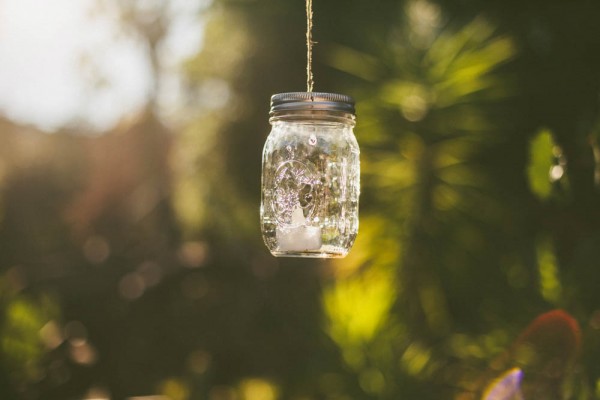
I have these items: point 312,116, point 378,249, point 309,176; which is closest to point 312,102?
point 312,116

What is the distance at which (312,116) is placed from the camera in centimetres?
151

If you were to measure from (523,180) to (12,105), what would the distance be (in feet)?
19.0

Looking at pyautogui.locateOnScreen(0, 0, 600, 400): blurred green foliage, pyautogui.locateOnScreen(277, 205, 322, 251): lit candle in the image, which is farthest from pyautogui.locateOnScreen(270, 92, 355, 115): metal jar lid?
pyautogui.locateOnScreen(0, 0, 600, 400): blurred green foliage

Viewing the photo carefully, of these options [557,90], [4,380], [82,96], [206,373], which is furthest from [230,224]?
[82,96]

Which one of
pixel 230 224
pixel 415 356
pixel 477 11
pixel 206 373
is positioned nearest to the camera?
pixel 415 356

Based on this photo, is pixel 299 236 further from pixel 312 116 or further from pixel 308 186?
pixel 312 116

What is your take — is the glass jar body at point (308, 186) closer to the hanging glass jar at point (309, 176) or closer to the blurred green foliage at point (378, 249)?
the hanging glass jar at point (309, 176)

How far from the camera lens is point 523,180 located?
3.88 metres

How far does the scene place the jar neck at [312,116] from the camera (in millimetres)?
1499

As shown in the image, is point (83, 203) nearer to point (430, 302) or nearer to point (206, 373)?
point (206, 373)

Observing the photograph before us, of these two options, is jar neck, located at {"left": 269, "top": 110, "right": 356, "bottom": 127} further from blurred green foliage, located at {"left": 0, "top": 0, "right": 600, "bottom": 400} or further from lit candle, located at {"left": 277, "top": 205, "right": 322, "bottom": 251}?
blurred green foliage, located at {"left": 0, "top": 0, "right": 600, "bottom": 400}

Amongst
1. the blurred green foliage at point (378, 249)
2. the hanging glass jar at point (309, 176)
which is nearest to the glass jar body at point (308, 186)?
the hanging glass jar at point (309, 176)

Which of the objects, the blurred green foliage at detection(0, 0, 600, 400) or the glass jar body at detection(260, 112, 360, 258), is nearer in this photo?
the glass jar body at detection(260, 112, 360, 258)

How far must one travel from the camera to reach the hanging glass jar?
1503mm
